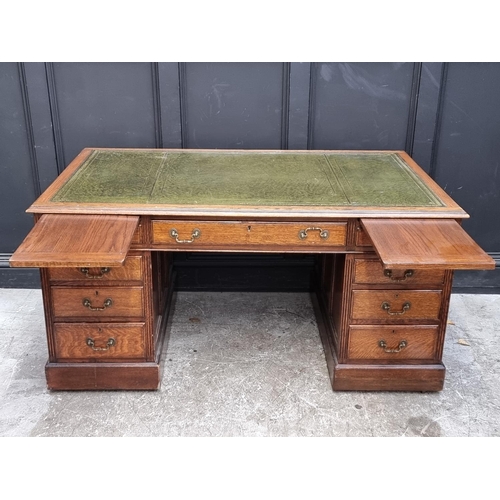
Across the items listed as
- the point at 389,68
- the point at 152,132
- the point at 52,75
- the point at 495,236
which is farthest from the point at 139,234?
the point at 495,236

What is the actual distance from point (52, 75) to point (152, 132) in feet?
1.89

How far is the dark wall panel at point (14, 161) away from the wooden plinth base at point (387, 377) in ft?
6.34

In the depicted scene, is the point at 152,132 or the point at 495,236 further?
the point at 495,236

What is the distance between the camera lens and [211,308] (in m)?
3.53

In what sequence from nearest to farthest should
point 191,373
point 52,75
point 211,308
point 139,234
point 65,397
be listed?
point 139,234, point 65,397, point 191,373, point 52,75, point 211,308

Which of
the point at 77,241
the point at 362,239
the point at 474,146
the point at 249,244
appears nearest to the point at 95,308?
the point at 77,241

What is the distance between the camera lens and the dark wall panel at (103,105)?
10.8 feet

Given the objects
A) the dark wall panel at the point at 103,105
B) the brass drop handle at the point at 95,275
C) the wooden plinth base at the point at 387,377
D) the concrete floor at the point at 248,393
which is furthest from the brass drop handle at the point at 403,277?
the dark wall panel at the point at 103,105

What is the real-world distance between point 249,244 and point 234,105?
3.44ft

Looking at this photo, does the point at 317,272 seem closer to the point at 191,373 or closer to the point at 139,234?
the point at 191,373

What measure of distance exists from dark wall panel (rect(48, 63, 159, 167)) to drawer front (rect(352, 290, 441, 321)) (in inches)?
57.2

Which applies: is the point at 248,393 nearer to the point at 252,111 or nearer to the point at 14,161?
the point at 252,111

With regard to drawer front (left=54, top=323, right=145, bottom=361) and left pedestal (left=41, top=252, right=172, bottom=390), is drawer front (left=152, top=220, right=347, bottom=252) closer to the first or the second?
left pedestal (left=41, top=252, right=172, bottom=390)

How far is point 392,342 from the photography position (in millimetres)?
2770
